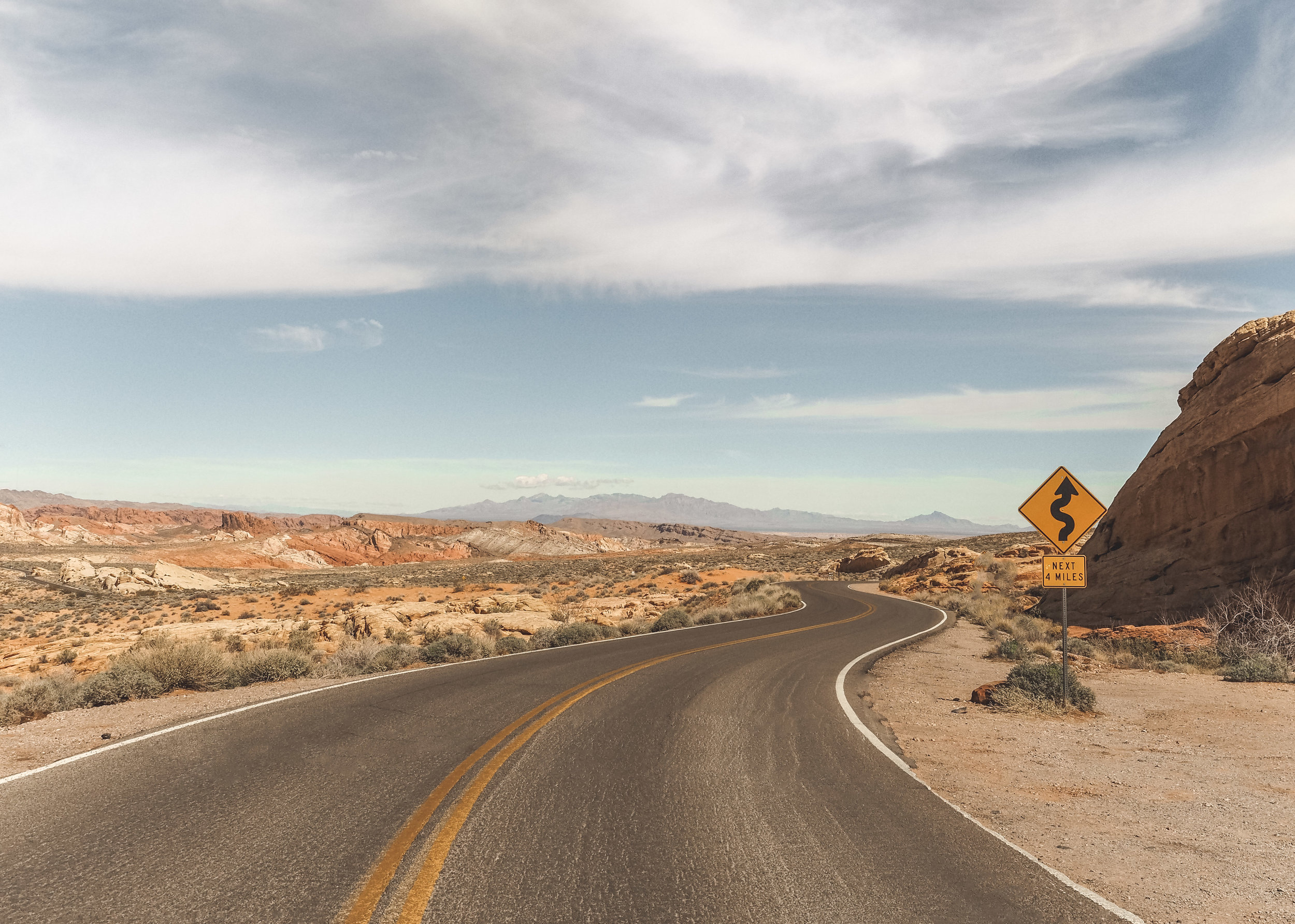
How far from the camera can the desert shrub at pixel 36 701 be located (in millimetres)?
10109

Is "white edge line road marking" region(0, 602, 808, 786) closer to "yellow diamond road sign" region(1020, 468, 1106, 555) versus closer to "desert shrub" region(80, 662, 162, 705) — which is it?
"desert shrub" region(80, 662, 162, 705)

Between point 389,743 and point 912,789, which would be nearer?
point 912,789

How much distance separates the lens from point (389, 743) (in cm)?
837

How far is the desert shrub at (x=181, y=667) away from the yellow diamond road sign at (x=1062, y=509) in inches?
543

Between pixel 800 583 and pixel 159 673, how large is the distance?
141ft

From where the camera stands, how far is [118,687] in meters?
11.5

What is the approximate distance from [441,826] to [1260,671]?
608 inches

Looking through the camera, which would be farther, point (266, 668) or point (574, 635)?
point (574, 635)

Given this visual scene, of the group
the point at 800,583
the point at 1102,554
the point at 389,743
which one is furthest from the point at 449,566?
the point at 389,743

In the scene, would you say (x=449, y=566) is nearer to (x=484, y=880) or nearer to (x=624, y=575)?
(x=624, y=575)

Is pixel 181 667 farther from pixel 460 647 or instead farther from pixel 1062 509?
pixel 1062 509

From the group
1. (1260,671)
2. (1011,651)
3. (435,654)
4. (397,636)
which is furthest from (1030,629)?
(397,636)

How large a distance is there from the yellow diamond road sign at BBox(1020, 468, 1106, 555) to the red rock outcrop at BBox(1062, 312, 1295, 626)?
1082 centimetres

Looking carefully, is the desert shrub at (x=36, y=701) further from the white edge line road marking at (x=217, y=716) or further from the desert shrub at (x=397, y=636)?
the desert shrub at (x=397, y=636)
